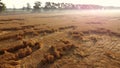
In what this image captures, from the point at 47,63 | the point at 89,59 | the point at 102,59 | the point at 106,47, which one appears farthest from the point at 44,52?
the point at 106,47

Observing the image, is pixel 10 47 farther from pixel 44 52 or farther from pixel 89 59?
pixel 89 59

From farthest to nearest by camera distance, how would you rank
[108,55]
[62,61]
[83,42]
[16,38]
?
1. [16,38]
2. [83,42]
3. [108,55]
4. [62,61]

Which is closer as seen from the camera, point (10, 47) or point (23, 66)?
point (23, 66)

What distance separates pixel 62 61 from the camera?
1221 centimetres

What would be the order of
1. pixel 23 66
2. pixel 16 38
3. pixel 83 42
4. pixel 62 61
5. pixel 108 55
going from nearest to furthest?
pixel 23 66
pixel 62 61
pixel 108 55
pixel 83 42
pixel 16 38

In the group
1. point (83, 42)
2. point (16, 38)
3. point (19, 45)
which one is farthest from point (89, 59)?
point (16, 38)

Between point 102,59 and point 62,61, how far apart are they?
3.32 m

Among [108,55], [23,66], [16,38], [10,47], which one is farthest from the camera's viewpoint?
[16,38]

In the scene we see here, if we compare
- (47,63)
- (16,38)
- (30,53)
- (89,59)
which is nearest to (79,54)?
(89,59)

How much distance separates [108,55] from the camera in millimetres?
13367

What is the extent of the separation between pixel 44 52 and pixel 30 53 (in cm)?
127

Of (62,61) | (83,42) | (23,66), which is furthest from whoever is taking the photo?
(83,42)

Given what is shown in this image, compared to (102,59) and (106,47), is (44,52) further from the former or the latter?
(106,47)

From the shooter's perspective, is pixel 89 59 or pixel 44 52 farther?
pixel 44 52
